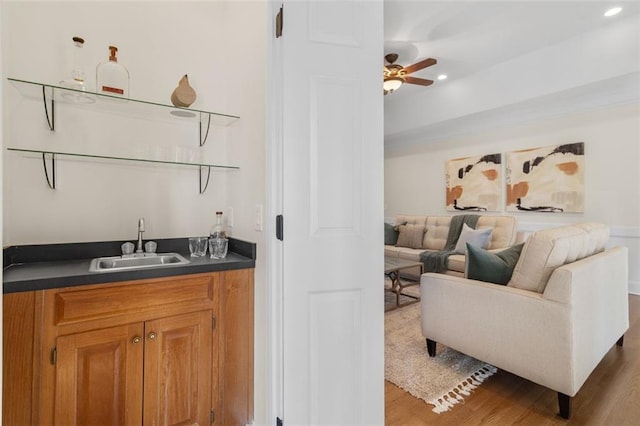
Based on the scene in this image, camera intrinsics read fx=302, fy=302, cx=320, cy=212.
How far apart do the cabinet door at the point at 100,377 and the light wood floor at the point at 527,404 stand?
1315 mm

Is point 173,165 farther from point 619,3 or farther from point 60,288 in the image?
point 619,3

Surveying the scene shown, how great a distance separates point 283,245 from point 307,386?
0.57 m

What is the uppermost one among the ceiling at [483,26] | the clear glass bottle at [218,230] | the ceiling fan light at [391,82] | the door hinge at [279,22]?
the ceiling at [483,26]

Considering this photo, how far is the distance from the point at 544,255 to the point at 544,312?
0.33 metres

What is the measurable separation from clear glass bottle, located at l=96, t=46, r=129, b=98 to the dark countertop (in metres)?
0.83

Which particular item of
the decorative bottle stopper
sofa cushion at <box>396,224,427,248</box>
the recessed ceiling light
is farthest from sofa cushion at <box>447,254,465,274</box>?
the decorative bottle stopper

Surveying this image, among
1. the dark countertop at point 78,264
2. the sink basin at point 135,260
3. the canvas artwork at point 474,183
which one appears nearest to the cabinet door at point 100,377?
the dark countertop at point 78,264

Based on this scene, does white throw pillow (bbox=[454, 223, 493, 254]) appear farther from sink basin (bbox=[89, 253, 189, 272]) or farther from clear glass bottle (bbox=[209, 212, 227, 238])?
sink basin (bbox=[89, 253, 189, 272])

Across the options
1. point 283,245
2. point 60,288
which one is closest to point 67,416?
point 60,288

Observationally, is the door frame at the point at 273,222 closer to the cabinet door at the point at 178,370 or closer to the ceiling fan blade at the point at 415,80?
the cabinet door at the point at 178,370

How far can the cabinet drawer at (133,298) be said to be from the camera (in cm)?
119

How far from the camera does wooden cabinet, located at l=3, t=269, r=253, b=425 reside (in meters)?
1.13

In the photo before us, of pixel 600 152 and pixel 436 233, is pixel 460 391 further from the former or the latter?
pixel 600 152

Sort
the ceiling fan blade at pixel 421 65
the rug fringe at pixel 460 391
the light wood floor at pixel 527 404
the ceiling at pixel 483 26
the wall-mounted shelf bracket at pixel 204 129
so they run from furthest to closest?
1. the ceiling fan blade at pixel 421 65
2. the ceiling at pixel 483 26
3. the wall-mounted shelf bracket at pixel 204 129
4. the rug fringe at pixel 460 391
5. the light wood floor at pixel 527 404
